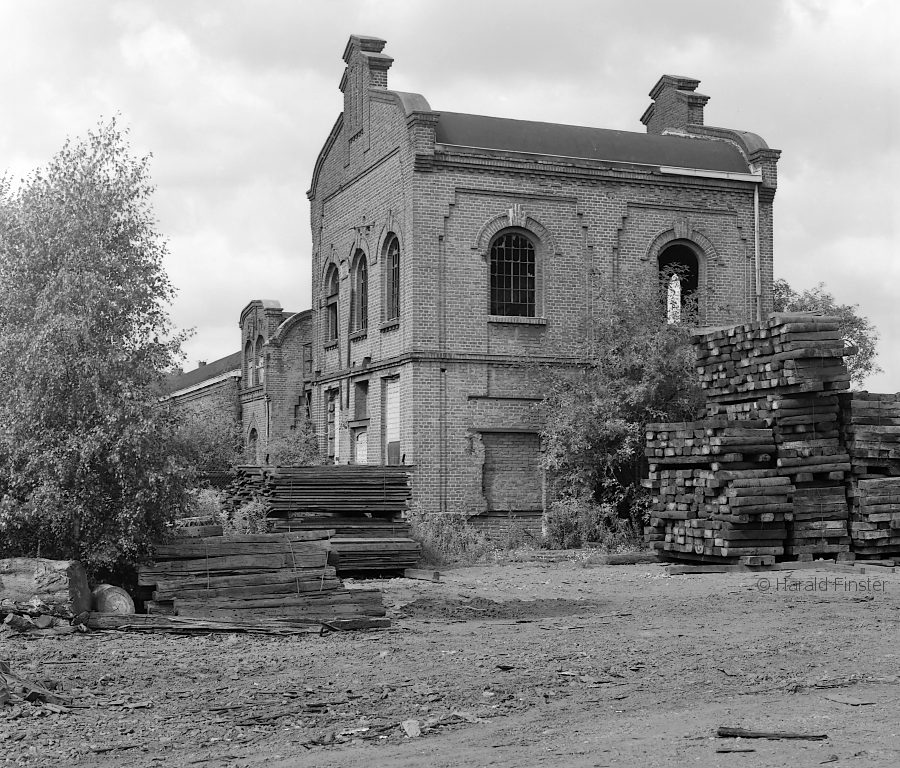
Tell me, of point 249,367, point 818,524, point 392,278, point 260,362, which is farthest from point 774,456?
point 249,367

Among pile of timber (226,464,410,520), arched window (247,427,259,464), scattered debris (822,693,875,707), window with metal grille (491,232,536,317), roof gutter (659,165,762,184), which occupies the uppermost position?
roof gutter (659,165,762,184)

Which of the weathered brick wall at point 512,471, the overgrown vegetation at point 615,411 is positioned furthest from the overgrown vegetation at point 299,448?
the overgrown vegetation at point 615,411

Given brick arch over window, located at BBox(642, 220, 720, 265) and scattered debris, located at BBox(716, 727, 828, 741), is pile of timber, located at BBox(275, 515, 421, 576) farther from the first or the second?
scattered debris, located at BBox(716, 727, 828, 741)

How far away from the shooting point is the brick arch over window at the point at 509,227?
931 inches

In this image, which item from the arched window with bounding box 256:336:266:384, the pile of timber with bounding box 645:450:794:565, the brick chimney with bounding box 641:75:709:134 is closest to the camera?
the pile of timber with bounding box 645:450:794:565

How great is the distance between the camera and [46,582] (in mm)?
11766

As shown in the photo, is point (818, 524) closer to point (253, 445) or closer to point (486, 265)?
point (486, 265)

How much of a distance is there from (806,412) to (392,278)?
35.0 feet

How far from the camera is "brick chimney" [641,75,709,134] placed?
95.5 ft

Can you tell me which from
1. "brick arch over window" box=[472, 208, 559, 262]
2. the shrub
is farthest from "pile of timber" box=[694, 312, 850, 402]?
the shrub

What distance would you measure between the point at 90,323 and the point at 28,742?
265 inches

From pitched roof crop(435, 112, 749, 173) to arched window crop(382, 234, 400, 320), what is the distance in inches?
101

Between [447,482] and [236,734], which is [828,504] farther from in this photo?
[236,734]

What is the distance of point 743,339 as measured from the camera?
17438 mm
